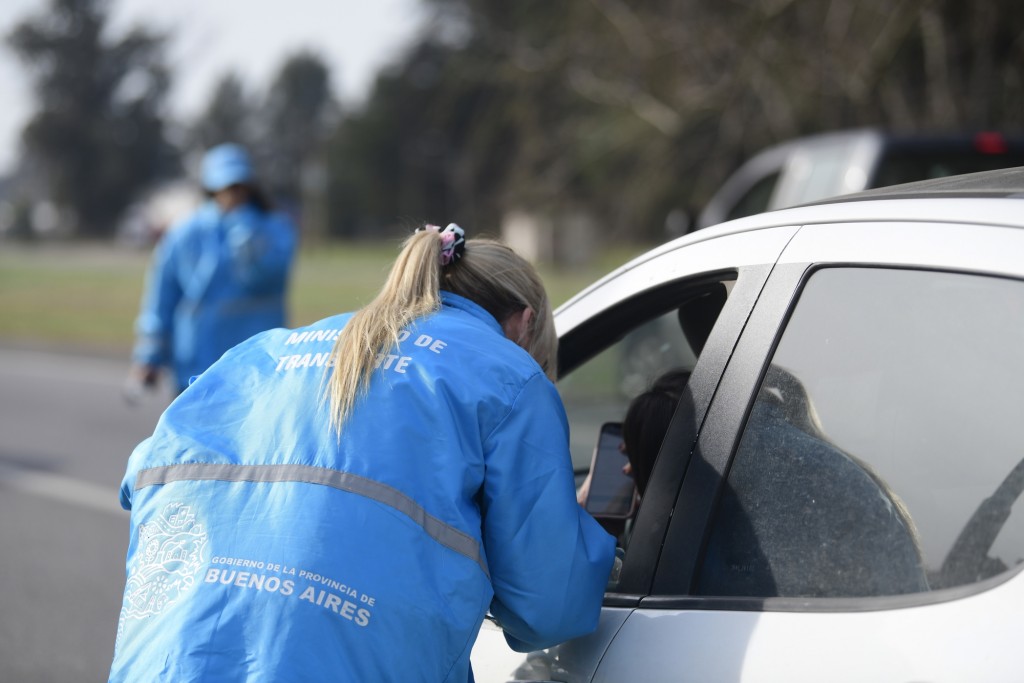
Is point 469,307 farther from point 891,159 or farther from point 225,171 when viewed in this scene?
point 891,159

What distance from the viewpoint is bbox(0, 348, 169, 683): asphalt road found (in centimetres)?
467

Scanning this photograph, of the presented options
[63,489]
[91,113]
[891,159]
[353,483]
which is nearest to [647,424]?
[353,483]

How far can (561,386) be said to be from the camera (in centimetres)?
271

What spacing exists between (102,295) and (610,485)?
975 inches

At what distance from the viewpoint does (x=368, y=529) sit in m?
1.68

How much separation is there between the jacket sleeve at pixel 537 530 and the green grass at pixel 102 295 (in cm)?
646

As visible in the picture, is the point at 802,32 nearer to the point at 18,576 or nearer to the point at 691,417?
the point at 18,576

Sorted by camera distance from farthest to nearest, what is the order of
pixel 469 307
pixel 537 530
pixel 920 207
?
pixel 469 307, pixel 537 530, pixel 920 207

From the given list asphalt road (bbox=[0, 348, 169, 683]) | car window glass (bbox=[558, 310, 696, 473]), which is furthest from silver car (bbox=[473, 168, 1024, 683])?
asphalt road (bbox=[0, 348, 169, 683])

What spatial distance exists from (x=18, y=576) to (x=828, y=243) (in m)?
5.07

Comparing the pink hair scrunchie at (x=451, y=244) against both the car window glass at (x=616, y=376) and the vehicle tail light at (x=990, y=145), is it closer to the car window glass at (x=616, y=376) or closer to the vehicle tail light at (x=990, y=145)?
the car window glass at (x=616, y=376)

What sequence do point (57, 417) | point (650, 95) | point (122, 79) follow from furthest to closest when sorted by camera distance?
point (122, 79), point (650, 95), point (57, 417)

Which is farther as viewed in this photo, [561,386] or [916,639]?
[561,386]

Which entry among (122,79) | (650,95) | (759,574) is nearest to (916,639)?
(759,574)
